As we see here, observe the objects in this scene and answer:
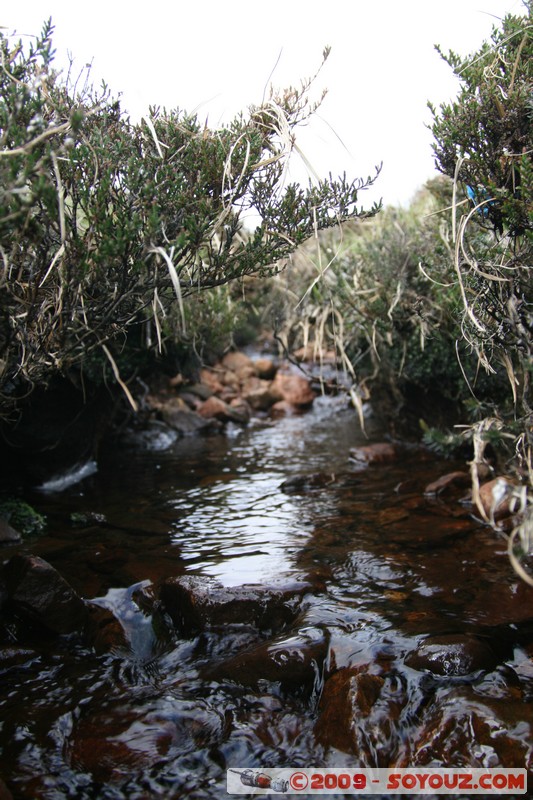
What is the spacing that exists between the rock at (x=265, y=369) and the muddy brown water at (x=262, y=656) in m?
8.55

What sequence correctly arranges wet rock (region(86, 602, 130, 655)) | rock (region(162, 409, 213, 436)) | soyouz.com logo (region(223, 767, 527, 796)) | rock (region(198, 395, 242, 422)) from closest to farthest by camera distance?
1. soyouz.com logo (region(223, 767, 527, 796))
2. wet rock (region(86, 602, 130, 655))
3. rock (region(162, 409, 213, 436))
4. rock (region(198, 395, 242, 422))

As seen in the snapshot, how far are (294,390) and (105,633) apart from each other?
9960mm

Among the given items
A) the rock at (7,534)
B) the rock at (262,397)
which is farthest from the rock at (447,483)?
the rock at (262,397)

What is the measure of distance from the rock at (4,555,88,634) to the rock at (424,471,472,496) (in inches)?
151

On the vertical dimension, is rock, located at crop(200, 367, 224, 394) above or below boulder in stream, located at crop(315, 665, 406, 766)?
above

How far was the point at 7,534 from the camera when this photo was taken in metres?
5.36

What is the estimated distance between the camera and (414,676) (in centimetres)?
325

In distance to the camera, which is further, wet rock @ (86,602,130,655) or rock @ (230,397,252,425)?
rock @ (230,397,252,425)

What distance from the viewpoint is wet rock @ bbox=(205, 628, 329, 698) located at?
3314 mm

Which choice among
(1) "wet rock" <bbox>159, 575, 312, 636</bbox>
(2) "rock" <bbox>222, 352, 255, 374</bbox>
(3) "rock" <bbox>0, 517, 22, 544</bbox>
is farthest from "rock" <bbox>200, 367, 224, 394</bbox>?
(1) "wet rock" <bbox>159, 575, 312, 636</bbox>

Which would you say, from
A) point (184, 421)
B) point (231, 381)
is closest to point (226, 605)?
point (184, 421)

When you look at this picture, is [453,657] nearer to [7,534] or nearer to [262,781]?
[262,781]

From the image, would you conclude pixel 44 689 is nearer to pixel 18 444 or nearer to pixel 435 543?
pixel 435 543

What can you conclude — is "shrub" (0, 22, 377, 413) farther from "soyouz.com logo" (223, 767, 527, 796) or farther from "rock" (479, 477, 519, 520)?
"rock" (479, 477, 519, 520)
